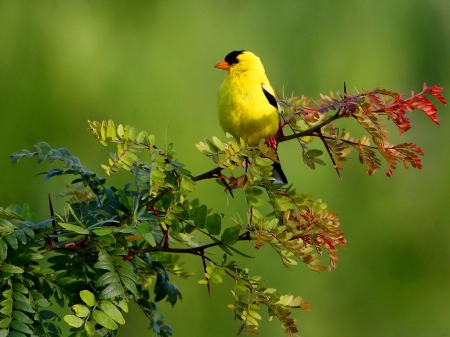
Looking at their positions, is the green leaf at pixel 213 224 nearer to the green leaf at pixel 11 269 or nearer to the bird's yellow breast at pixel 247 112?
the green leaf at pixel 11 269

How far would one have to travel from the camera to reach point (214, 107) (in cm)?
287

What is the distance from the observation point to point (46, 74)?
289 centimetres

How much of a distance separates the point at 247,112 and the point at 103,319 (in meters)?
0.92

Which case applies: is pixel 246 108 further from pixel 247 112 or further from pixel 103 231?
pixel 103 231

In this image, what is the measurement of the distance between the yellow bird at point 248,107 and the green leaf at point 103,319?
741 mm

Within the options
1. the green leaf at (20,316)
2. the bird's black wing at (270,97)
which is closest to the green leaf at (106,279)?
the green leaf at (20,316)

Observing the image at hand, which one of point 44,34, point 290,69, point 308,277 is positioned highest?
point 44,34

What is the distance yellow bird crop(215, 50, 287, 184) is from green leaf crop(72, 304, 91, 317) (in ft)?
2.47

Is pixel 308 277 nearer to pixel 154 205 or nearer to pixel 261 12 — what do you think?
pixel 261 12

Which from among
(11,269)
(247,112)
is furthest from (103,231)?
(247,112)

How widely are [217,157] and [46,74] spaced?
82.2 inches

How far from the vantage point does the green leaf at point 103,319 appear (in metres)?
0.87

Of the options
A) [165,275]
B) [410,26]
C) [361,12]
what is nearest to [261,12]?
[361,12]

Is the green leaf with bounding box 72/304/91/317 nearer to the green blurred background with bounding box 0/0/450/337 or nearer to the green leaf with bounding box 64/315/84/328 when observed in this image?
the green leaf with bounding box 64/315/84/328
